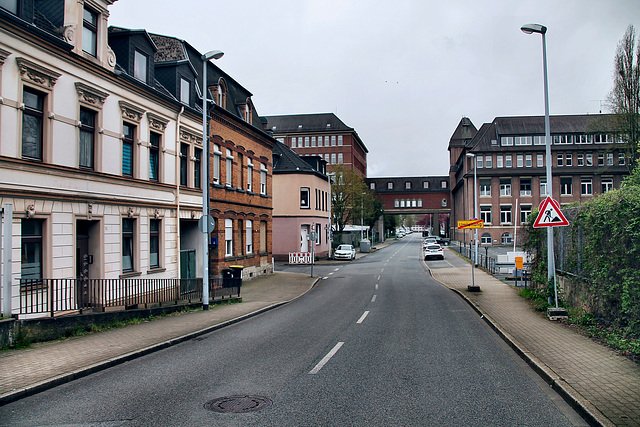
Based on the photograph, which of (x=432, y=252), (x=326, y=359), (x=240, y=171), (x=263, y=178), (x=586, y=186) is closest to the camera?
(x=326, y=359)

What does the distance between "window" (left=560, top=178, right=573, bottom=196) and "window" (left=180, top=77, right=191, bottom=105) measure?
6555cm

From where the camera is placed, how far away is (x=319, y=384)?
7285 mm

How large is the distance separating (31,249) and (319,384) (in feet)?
28.5

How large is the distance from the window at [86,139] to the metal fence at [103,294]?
3512 millimetres

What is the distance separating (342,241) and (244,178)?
34.4 meters

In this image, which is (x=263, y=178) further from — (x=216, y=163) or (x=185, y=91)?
(x=185, y=91)

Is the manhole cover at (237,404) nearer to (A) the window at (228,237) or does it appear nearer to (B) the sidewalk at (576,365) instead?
(B) the sidewalk at (576,365)

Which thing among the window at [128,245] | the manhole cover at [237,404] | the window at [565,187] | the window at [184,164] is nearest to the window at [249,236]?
the window at [184,164]

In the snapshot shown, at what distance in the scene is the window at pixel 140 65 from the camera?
17.1 metres

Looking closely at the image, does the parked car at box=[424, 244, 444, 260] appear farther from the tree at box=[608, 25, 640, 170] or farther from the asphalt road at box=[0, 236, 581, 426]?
the asphalt road at box=[0, 236, 581, 426]

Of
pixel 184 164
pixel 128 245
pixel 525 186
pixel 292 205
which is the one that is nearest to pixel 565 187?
pixel 525 186

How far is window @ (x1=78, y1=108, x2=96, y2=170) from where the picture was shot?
14.1 m

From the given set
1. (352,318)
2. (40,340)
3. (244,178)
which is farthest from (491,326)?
(244,178)

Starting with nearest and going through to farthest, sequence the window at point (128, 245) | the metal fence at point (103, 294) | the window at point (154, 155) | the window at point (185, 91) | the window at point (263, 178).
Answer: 1. the metal fence at point (103, 294)
2. the window at point (128, 245)
3. the window at point (154, 155)
4. the window at point (185, 91)
5. the window at point (263, 178)
